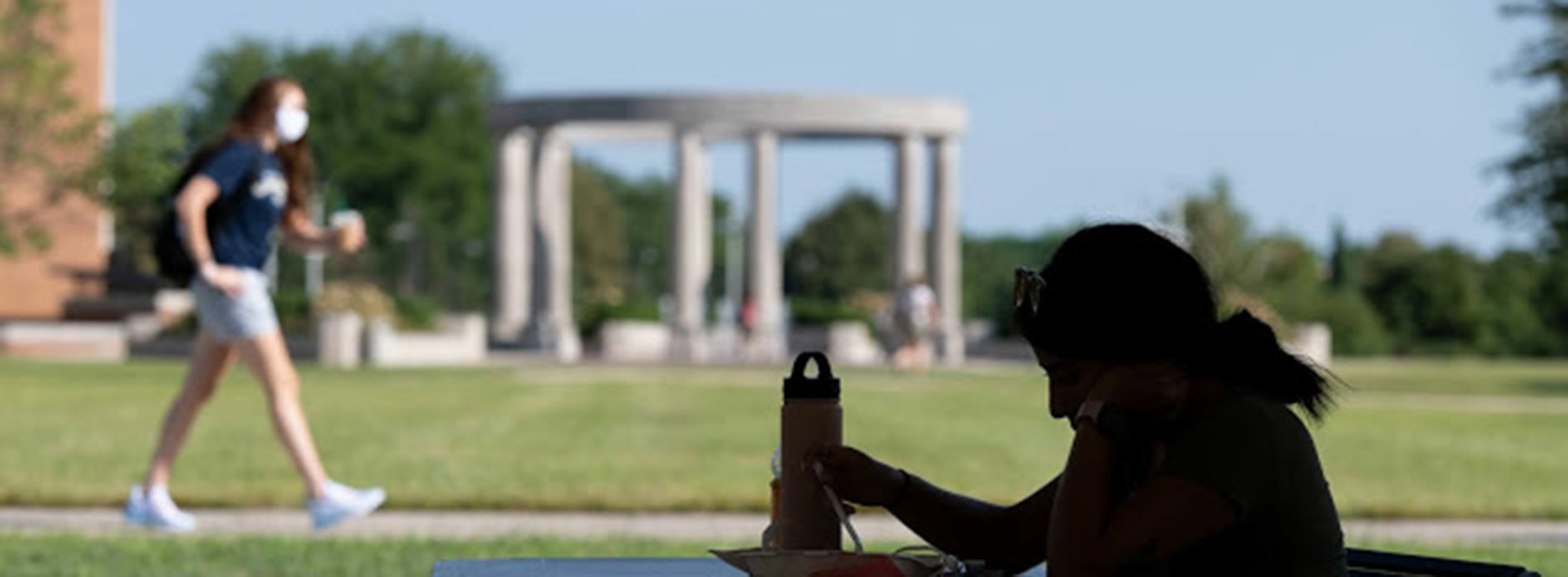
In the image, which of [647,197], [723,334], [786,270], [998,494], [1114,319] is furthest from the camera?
[647,197]

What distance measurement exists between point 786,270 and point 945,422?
79.4m

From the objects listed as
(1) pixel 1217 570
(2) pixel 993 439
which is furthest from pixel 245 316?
(2) pixel 993 439

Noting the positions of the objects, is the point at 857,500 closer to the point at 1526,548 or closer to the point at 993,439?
the point at 1526,548

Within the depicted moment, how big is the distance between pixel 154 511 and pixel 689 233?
158 feet

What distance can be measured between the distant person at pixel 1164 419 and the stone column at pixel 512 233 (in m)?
56.5

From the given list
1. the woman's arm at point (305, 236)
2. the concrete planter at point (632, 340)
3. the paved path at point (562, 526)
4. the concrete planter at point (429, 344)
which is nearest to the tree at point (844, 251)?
the concrete planter at point (632, 340)

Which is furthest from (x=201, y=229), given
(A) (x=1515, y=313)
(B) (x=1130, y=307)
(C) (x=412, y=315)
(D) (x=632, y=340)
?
(A) (x=1515, y=313)

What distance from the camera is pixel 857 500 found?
3.39m

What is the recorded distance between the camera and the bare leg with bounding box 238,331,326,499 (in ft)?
29.1

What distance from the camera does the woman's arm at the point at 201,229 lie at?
8773 millimetres

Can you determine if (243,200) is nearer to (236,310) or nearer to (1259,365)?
(236,310)

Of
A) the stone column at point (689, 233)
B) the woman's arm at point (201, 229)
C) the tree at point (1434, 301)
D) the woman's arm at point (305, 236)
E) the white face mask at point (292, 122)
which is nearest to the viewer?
the white face mask at point (292, 122)

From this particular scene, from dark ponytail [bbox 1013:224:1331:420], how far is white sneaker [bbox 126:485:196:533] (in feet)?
22.1

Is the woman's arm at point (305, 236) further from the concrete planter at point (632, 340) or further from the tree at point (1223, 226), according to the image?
the tree at point (1223, 226)
